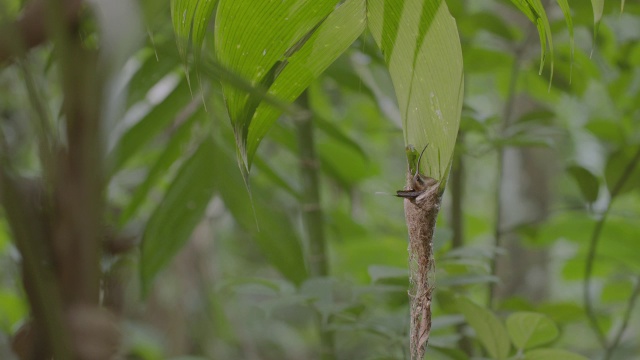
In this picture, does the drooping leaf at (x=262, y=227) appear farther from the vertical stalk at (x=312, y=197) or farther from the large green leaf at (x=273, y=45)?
the large green leaf at (x=273, y=45)

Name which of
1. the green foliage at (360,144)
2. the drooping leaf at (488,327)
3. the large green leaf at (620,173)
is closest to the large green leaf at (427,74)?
the green foliage at (360,144)

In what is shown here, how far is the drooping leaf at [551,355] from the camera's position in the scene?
16.4 inches

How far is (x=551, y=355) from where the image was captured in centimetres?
43

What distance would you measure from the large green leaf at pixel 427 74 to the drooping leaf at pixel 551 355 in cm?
22

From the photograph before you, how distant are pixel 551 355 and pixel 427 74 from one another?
9.4 inches

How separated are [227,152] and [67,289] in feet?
1.25

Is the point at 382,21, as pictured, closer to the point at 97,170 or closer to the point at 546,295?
the point at 97,170

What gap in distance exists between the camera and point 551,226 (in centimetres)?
78

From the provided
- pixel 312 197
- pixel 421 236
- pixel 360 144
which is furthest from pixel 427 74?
pixel 360 144

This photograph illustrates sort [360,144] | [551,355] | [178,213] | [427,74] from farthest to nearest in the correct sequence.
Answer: [360,144], [178,213], [551,355], [427,74]

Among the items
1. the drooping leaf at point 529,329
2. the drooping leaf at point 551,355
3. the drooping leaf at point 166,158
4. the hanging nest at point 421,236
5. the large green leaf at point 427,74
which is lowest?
the drooping leaf at point 551,355

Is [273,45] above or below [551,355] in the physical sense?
above

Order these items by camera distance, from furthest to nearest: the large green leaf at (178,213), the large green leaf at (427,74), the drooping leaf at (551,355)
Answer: the large green leaf at (178,213) < the drooping leaf at (551,355) < the large green leaf at (427,74)

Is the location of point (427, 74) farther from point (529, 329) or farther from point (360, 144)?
point (360, 144)
